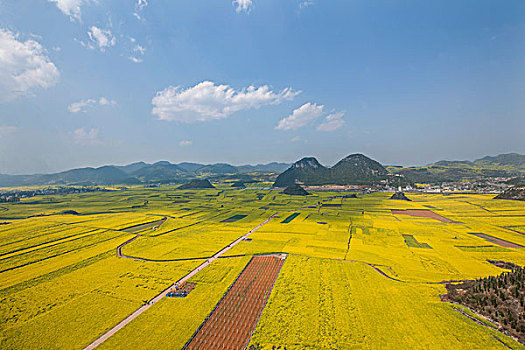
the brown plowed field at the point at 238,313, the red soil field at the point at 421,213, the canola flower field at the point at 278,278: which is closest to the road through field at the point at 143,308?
the canola flower field at the point at 278,278

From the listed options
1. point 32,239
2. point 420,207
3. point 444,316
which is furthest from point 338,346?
point 420,207

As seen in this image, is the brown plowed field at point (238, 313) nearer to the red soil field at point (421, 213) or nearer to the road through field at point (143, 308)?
the road through field at point (143, 308)

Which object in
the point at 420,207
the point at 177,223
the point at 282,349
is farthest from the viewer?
the point at 420,207

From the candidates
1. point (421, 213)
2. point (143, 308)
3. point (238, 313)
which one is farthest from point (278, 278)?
point (421, 213)

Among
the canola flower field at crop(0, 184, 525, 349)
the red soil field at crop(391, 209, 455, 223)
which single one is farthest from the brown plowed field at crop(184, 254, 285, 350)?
the red soil field at crop(391, 209, 455, 223)

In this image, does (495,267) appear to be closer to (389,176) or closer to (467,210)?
(467,210)

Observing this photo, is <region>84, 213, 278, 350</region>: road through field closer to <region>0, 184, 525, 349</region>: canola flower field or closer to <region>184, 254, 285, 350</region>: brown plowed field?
<region>0, 184, 525, 349</region>: canola flower field
